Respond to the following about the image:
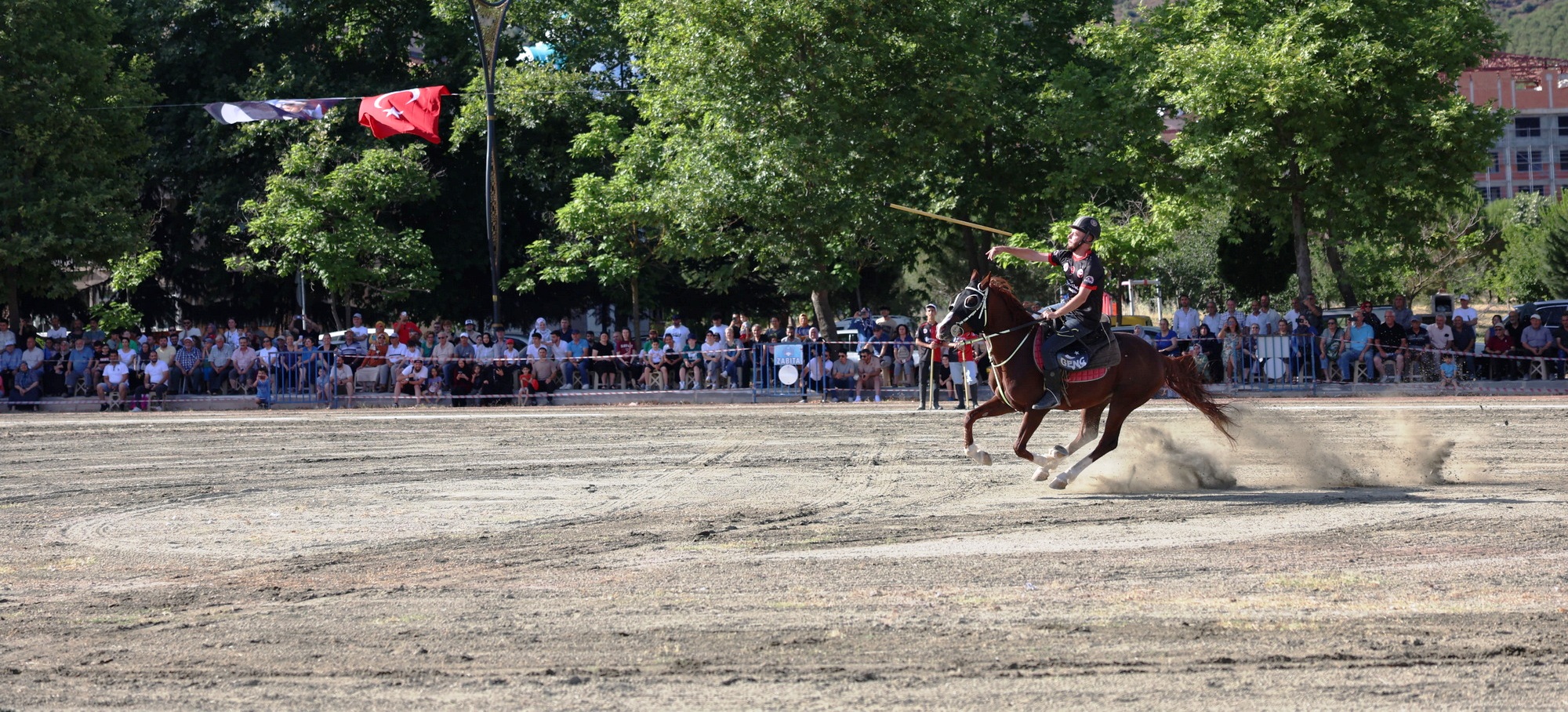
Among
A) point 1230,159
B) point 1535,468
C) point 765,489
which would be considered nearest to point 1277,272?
point 1230,159

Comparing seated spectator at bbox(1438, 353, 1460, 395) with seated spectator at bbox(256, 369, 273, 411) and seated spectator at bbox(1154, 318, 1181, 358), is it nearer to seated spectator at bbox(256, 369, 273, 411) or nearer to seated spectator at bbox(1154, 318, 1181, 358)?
seated spectator at bbox(1154, 318, 1181, 358)

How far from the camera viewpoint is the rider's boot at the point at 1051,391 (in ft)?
38.9

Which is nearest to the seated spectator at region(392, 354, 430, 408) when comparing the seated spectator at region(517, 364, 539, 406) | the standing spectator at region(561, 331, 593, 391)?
the seated spectator at region(517, 364, 539, 406)

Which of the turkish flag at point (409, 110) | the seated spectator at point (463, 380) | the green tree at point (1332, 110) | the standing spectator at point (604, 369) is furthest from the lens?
the turkish flag at point (409, 110)

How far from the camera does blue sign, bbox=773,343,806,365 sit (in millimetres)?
25281

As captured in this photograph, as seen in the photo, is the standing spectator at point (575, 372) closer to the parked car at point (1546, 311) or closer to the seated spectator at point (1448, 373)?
the seated spectator at point (1448, 373)

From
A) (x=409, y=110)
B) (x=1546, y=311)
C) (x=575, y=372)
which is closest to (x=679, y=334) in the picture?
(x=575, y=372)

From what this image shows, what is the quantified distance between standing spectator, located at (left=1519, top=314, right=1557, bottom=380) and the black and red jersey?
16.3m

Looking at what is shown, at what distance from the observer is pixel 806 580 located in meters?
7.89

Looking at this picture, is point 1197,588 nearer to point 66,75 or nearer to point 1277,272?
point 66,75

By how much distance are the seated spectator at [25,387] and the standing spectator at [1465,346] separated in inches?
1110

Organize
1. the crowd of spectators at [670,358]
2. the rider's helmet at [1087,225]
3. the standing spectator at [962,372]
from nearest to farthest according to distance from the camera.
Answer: the rider's helmet at [1087,225] < the standing spectator at [962,372] < the crowd of spectators at [670,358]

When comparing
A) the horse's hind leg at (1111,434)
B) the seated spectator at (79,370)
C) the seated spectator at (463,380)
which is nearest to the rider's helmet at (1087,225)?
the horse's hind leg at (1111,434)

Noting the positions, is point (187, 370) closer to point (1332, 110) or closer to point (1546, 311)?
point (1332, 110)
